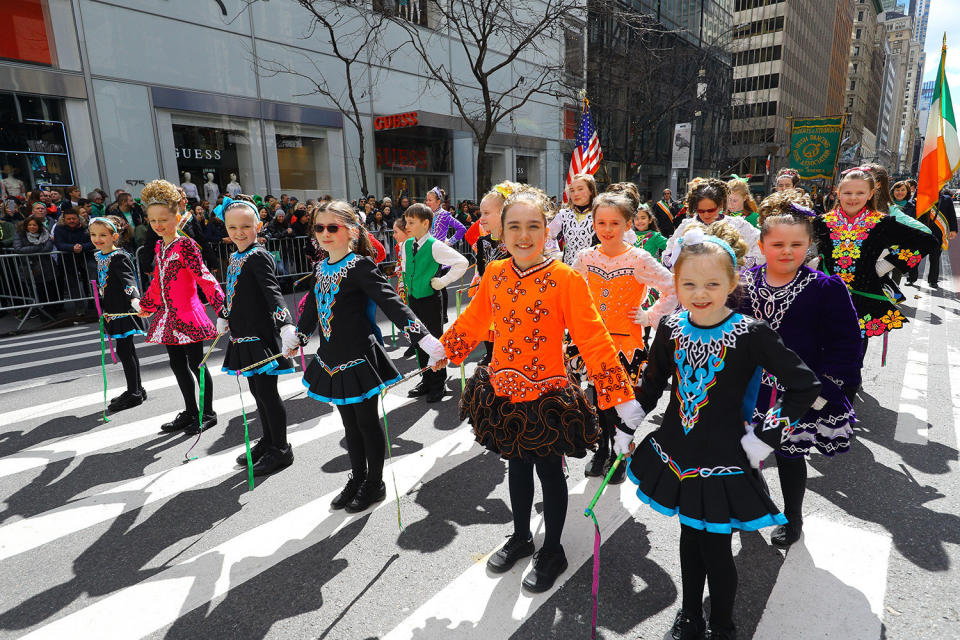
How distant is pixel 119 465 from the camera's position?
436 centimetres

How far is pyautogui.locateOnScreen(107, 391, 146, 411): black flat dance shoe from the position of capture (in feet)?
18.0

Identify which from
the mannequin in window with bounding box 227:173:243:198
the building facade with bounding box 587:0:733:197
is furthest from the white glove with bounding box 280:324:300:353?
the mannequin in window with bounding box 227:173:243:198

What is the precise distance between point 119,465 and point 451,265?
11.1 ft

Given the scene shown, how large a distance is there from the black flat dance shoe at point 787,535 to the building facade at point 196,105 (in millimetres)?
15559

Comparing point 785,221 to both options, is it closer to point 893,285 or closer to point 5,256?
point 893,285

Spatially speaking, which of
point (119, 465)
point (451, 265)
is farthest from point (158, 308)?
point (451, 265)

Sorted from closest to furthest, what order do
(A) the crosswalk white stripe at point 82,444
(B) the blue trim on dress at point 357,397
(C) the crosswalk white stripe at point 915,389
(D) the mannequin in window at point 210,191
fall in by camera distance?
1. (B) the blue trim on dress at point 357,397
2. (A) the crosswalk white stripe at point 82,444
3. (C) the crosswalk white stripe at point 915,389
4. (D) the mannequin in window at point 210,191

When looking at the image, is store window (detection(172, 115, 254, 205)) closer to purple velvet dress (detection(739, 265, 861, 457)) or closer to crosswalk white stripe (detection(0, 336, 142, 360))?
crosswalk white stripe (detection(0, 336, 142, 360))

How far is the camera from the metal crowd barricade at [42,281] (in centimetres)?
917

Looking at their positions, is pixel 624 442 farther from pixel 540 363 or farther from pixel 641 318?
pixel 641 318

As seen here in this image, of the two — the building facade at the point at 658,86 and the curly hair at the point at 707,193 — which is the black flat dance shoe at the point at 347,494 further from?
the building facade at the point at 658,86

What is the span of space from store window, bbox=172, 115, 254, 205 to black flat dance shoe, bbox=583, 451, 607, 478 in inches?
535

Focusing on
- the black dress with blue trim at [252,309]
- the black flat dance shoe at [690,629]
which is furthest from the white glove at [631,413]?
the black dress with blue trim at [252,309]

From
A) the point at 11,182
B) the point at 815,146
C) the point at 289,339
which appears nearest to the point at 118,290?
the point at 289,339
